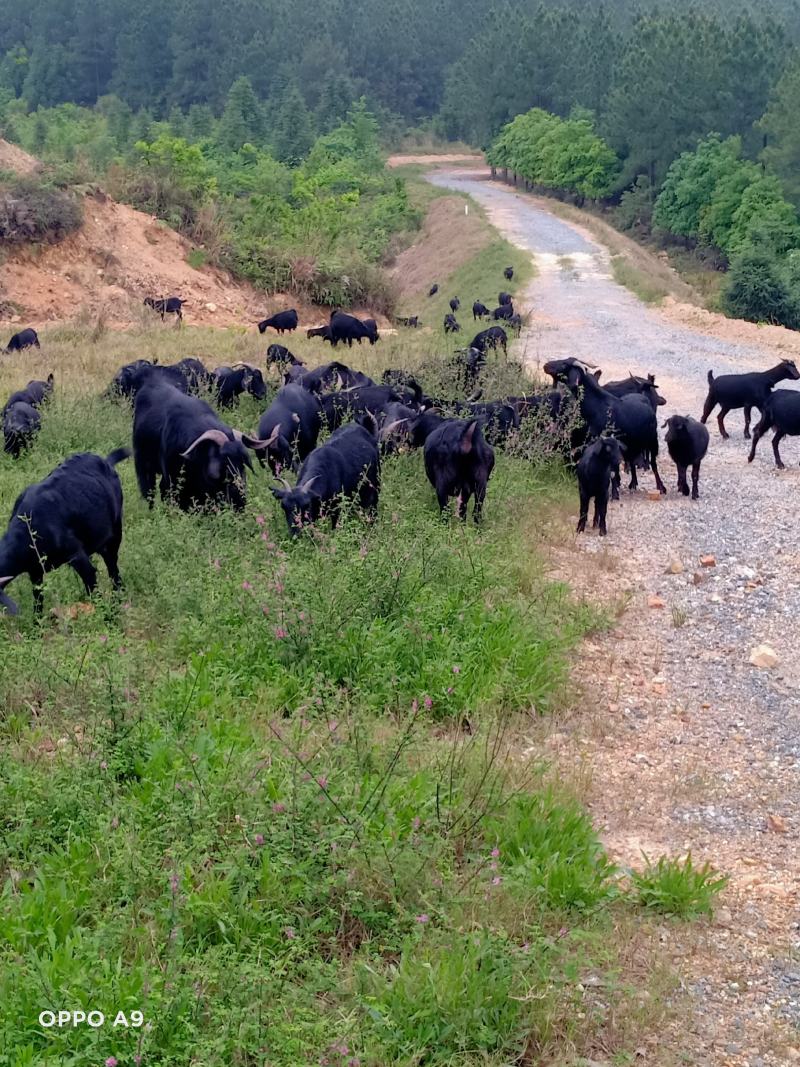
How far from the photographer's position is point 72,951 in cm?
408

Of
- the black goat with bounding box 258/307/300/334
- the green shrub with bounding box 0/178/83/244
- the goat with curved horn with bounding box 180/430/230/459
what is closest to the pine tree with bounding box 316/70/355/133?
the green shrub with bounding box 0/178/83/244

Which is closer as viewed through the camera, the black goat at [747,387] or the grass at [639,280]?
the black goat at [747,387]

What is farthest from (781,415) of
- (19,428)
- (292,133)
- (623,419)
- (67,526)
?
(292,133)

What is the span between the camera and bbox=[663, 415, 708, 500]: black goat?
37.5ft

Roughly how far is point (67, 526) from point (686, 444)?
673 cm

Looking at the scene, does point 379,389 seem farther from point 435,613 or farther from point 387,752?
point 387,752

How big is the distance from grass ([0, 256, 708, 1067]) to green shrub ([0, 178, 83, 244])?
794 inches

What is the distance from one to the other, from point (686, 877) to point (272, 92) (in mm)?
75546

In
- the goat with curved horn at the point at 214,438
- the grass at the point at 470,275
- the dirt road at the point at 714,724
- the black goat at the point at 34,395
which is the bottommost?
the dirt road at the point at 714,724

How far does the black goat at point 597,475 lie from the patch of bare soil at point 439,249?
25.1m

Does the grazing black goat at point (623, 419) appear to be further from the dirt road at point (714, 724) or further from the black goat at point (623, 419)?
the dirt road at point (714, 724)

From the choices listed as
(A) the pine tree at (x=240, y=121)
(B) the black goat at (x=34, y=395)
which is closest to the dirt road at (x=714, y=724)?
(B) the black goat at (x=34, y=395)

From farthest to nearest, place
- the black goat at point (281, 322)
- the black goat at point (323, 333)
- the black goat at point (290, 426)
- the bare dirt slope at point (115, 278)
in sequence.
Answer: the bare dirt slope at point (115, 278)
the black goat at point (281, 322)
the black goat at point (323, 333)
the black goat at point (290, 426)

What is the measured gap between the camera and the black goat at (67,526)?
724 cm
